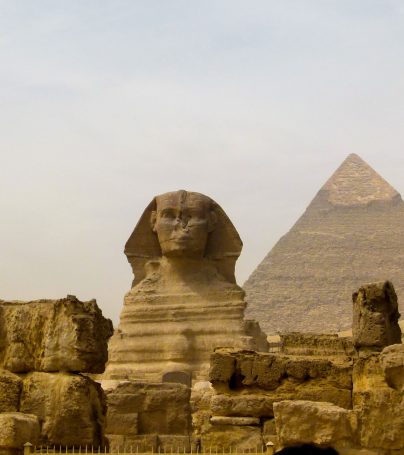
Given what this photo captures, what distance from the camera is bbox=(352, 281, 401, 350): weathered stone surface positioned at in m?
11.2

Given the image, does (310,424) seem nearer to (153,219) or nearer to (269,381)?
(269,381)

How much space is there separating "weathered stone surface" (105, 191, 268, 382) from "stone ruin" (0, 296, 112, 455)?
450 inches

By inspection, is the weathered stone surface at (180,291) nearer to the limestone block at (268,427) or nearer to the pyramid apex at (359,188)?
the limestone block at (268,427)

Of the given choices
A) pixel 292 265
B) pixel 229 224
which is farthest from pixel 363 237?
pixel 229 224

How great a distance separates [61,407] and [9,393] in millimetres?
340

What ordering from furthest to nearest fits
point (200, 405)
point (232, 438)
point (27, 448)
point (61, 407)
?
point (200, 405), point (232, 438), point (61, 407), point (27, 448)

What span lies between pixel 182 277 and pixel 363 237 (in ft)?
574

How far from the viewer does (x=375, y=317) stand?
11328 mm

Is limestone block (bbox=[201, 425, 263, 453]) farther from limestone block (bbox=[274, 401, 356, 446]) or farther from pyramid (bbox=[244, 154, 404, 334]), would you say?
pyramid (bbox=[244, 154, 404, 334])

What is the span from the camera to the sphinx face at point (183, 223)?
22094 millimetres

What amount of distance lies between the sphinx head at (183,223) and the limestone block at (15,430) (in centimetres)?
1336

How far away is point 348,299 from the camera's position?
613 feet

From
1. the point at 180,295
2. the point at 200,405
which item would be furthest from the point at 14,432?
the point at 180,295

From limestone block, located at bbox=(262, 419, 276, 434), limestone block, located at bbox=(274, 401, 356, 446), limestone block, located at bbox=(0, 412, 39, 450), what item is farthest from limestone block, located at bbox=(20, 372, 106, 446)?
limestone block, located at bbox=(274, 401, 356, 446)
